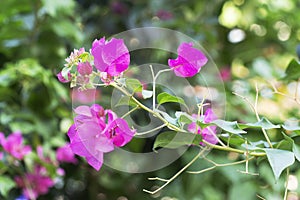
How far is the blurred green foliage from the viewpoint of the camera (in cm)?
99

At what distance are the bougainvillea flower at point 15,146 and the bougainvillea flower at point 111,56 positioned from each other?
0.48 metres

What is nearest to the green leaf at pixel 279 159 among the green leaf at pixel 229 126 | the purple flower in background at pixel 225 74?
the green leaf at pixel 229 126

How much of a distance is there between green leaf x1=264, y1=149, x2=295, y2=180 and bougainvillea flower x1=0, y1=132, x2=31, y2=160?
0.53 m

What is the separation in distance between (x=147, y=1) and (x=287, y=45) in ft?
1.42

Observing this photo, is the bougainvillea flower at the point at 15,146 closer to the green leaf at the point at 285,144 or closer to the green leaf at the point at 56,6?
the green leaf at the point at 56,6

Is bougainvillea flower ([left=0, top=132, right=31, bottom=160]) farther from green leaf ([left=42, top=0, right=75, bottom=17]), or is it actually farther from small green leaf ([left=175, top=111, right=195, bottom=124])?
small green leaf ([left=175, top=111, right=195, bottom=124])

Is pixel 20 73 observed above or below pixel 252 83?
above

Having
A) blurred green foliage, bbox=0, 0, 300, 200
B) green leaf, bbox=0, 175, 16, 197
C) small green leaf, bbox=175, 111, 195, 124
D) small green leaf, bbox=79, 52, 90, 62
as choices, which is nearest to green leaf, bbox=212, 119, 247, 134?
small green leaf, bbox=175, 111, 195, 124

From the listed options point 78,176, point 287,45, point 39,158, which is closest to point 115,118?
point 39,158

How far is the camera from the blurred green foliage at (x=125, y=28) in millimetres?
992

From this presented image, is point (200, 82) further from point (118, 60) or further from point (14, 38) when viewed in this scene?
point (118, 60)

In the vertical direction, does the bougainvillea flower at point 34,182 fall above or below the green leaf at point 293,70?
below

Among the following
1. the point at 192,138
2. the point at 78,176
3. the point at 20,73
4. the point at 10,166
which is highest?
the point at 192,138

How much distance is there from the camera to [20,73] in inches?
37.8
